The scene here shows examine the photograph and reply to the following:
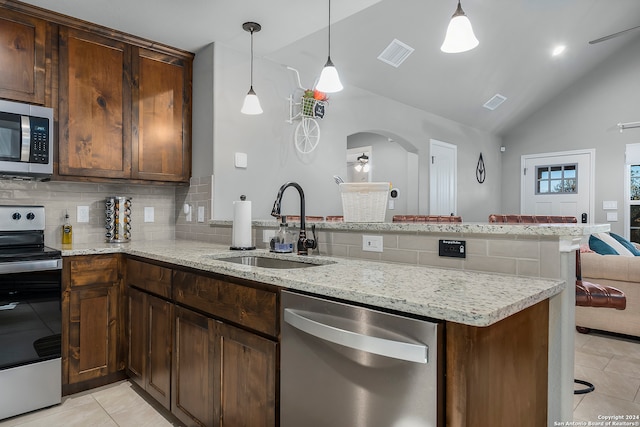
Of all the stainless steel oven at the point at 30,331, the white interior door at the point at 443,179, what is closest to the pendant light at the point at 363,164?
the white interior door at the point at 443,179

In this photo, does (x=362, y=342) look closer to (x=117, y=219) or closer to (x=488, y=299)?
(x=488, y=299)

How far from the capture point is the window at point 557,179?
666 cm

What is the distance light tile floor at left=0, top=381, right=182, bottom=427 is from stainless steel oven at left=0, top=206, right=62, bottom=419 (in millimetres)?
63

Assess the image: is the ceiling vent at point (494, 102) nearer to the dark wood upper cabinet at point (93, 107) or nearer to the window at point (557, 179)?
the window at point (557, 179)

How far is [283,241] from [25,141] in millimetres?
1687

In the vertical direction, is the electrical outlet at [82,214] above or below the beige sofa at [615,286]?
above

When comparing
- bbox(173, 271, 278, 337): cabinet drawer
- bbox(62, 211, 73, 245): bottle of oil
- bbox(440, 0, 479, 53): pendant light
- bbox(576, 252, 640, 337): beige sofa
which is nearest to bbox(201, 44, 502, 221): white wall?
bbox(62, 211, 73, 245): bottle of oil

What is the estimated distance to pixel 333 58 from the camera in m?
3.86

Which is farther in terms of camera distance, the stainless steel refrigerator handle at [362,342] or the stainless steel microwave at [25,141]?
the stainless steel microwave at [25,141]

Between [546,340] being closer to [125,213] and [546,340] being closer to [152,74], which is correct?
[125,213]

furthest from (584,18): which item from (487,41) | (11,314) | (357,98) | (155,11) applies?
(11,314)

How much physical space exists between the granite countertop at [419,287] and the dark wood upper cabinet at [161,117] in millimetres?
1456

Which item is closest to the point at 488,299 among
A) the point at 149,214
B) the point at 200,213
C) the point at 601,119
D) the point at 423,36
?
the point at 200,213

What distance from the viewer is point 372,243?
1.84 m
